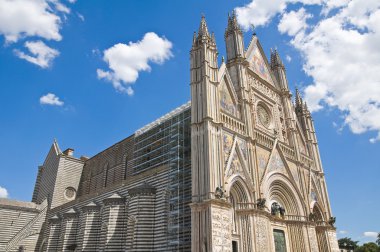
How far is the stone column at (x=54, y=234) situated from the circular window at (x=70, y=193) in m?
6.67

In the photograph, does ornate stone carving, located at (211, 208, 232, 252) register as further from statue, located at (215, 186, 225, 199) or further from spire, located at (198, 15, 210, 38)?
spire, located at (198, 15, 210, 38)

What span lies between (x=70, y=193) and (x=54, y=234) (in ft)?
27.0

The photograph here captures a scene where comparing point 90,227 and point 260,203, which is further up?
point 260,203

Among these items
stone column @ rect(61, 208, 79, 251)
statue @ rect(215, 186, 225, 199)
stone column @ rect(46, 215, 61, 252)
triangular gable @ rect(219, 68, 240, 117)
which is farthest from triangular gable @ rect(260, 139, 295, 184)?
stone column @ rect(46, 215, 61, 252)

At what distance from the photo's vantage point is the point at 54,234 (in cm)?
2800

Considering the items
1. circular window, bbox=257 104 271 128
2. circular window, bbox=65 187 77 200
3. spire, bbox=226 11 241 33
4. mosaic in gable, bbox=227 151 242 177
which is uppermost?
spire, bbox=226 11 241 33

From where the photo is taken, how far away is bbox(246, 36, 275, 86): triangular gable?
2697cm

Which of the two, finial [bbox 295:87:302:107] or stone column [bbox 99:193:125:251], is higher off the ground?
finial [bbox 295:87:302:107]

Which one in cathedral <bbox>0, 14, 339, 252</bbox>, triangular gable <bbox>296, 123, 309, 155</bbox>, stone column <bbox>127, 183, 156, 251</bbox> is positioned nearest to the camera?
cathedral <bbox>0, 14, 339, 252</bbox>

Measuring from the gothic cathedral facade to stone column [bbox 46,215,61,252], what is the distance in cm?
1696

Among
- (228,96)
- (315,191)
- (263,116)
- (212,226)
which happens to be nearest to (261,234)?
(212,226)

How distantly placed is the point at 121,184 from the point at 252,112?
11494 mm

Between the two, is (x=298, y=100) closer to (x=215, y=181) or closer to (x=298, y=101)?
(x=298, y=101)

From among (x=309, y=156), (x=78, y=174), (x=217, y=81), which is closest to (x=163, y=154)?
(x=217, y=81)
